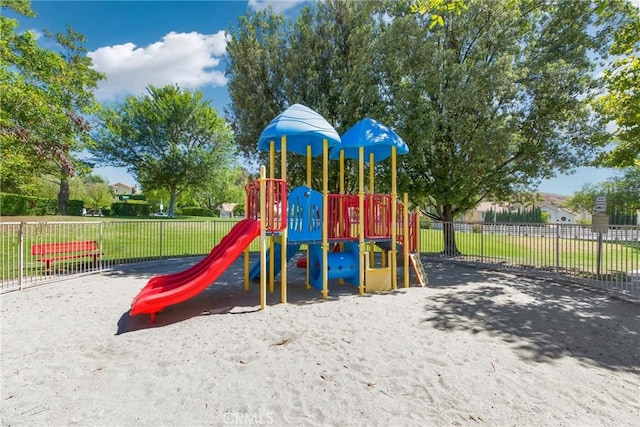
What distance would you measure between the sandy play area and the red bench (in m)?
2.06

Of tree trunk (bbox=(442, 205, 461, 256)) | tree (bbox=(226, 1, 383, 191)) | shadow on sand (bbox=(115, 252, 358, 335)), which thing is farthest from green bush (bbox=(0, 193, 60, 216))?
tree trunk (bbox=(442, 205, 461, 256))

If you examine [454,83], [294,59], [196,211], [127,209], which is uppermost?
[294,59]

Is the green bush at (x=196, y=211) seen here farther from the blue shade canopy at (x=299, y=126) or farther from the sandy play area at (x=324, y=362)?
the blue shade canopy at (x=299, y=126)

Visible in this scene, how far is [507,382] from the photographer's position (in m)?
3.38

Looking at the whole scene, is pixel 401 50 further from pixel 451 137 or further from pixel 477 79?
pixel 451 137

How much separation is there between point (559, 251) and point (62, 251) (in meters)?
14.3

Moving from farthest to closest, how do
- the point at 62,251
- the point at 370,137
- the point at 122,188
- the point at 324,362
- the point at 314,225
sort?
1. the point at 122,188
2. the point at 62,251
3. the point at 370,137
4. the point at 314,225
5. the point at 324,362

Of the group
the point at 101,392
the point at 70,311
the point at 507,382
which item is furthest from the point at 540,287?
the point at 70,311

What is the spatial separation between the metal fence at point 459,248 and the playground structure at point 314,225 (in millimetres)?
4144

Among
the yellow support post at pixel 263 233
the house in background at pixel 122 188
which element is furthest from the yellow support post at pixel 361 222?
the house in background at pixel 122 188

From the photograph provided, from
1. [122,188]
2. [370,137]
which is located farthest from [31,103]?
[122,188]

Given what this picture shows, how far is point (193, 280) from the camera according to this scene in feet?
19.0

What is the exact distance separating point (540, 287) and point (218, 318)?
7824mm

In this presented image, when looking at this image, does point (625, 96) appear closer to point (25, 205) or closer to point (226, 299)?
point (226, 299)
